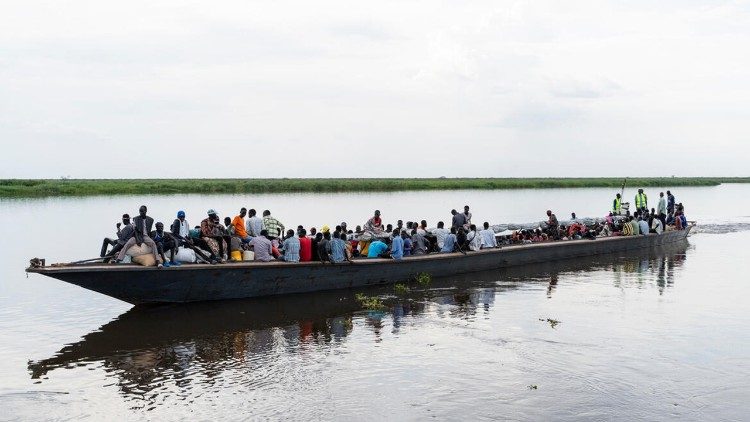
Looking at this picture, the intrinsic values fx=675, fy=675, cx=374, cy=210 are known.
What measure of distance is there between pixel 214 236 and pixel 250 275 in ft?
3.67

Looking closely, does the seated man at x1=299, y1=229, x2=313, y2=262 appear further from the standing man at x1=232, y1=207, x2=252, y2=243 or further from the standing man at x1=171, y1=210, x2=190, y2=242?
the standing man at x1=171, y1=210, x2=190, y2=242

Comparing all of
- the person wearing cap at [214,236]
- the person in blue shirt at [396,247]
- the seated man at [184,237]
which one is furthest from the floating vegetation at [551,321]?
the seated man at [184,237]

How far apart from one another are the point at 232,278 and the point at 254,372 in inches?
178

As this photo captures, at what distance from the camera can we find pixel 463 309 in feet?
47.0

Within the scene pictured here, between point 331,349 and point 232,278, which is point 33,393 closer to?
point 331,349

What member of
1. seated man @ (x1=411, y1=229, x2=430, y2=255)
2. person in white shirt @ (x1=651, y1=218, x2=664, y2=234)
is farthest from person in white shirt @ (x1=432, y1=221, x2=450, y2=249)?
person in white shirt @ (x1=651, y1=218, x2=664, y2=234)

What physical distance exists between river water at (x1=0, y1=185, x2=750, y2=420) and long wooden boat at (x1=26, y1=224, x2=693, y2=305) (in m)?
0.32

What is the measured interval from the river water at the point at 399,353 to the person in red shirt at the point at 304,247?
2.95ft

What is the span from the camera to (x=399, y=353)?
1077 centimetres

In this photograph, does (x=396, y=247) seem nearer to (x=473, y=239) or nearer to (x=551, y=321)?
(x=473, y=239)

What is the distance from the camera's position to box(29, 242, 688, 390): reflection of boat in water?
33.9ft

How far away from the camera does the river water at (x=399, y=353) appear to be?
8.41 m

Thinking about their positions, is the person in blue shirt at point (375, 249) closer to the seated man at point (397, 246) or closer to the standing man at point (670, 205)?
the seated man at point (397, 246)

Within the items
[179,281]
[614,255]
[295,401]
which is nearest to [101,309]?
[179,281]
